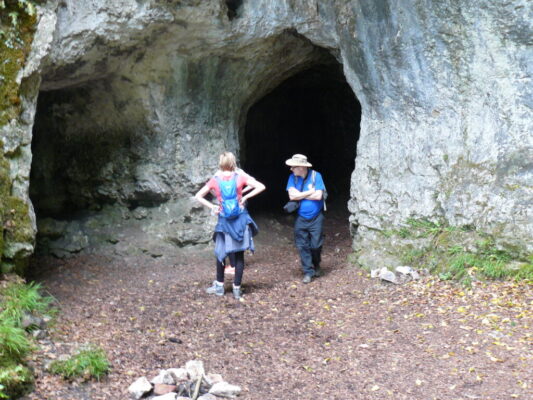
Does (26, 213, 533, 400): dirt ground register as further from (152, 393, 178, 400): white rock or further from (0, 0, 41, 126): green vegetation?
(0, 0, 41, 126): green vegetation

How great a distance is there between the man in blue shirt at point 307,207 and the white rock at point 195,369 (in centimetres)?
297

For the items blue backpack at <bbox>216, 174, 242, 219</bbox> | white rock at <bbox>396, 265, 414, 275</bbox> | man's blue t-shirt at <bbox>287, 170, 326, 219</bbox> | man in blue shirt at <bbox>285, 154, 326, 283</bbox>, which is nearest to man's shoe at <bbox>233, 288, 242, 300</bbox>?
blue backpack at <bbox>216, 174, 242, 219</bbox>

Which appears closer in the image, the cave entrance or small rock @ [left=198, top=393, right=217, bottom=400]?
small rock @ [left=198, top=393, right=217, bottom=400]

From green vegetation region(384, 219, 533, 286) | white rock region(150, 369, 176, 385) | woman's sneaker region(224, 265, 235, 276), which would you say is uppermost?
green vegetation region(384, 219, 533, 286)

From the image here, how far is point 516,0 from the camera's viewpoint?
6.79 metres

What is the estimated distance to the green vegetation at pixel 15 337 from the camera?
4160mm

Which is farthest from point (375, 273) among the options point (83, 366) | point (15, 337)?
point (15, 337)

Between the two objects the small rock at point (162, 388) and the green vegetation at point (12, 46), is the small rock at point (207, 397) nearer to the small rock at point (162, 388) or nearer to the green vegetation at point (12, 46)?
the small rock at point (162, 388)

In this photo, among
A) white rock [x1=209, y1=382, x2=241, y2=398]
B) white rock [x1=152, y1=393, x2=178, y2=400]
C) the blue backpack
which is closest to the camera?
white rock [x1=152, y1=393, x2=178, y2=400]

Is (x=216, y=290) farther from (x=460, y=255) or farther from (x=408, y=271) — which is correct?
(x=460, y=255)

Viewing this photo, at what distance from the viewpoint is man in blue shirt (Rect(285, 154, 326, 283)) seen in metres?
7.45

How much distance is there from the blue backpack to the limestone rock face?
7.31ft

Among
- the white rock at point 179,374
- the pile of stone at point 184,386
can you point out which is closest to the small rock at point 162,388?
the pile of stone at point 184,386

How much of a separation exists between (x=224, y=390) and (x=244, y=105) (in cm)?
666
